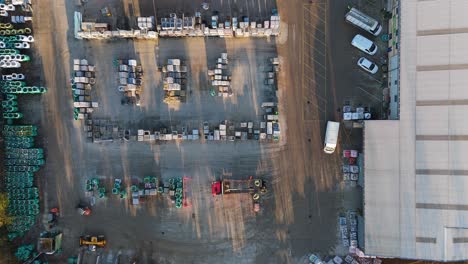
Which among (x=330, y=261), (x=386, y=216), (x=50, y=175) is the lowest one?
(x=330, y=261)

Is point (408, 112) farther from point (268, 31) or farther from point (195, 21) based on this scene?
point (195, 21)

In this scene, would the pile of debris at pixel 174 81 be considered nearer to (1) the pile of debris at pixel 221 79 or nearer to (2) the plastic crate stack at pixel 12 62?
(1) the pile of debris at pixel 221 79

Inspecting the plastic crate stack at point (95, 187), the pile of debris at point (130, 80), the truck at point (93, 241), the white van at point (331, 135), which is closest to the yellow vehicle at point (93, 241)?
the truck at point (93, 241)

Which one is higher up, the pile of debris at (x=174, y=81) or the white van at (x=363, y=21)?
the white van at (x=363, y=21)

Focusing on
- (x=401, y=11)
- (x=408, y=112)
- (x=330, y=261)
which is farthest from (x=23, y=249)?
(x=401, y=11)

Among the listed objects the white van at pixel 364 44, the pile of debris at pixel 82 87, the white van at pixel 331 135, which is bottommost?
the white van at pixel 331 135

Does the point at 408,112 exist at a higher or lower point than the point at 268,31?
lower

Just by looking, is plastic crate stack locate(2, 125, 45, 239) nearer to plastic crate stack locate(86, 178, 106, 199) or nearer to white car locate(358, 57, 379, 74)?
plastic crate stack locate(86, 178, 106, 199)
